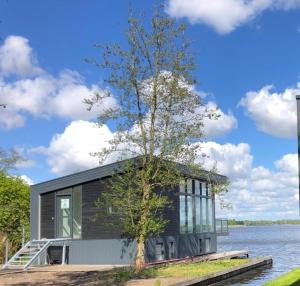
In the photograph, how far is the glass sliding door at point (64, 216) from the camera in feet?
73.1

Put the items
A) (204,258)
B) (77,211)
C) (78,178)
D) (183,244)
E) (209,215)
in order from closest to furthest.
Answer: (78,178), (77,211), (204,258), (183,244), (209,215)

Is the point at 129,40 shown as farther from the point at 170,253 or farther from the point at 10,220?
the point at 10,220

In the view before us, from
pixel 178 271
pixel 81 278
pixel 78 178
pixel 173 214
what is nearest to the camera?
pixel 81 278

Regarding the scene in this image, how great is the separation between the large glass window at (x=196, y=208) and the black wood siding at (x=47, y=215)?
17.0 feet

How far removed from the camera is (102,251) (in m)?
21.3

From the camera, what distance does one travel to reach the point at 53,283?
15.2m

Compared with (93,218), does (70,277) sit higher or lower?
lower

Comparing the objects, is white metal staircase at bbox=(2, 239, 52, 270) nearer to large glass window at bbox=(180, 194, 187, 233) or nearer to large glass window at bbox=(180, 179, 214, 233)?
large glass window at bbox=(180, 194, 187, 233)

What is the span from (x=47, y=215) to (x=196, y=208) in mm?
6616

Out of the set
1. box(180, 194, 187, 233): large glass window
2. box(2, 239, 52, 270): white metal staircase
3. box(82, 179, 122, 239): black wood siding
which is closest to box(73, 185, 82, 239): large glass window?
box(82, 179, 122, 239): black wood siding

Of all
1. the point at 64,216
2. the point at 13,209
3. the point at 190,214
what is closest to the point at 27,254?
the point at 64,216

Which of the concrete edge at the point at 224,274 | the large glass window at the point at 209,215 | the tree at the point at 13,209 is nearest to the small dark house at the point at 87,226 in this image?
the large glass window at the point at 209,215

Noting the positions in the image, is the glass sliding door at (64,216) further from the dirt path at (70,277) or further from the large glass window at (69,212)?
the dirt path at (70,277)

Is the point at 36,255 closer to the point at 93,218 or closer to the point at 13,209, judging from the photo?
the point at 93,218
